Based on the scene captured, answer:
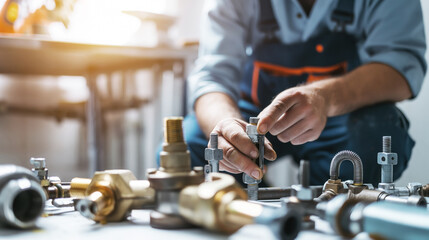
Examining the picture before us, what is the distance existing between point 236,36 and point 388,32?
1.16 feet

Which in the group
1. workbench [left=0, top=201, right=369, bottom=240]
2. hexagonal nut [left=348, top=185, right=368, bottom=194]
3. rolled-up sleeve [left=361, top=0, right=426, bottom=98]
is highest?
→ rolled-up sleeve [left=361, top=0, right=426, bottom=98]

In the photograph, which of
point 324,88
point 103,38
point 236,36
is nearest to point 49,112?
point 103,38

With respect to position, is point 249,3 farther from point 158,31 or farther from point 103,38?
point 103,38

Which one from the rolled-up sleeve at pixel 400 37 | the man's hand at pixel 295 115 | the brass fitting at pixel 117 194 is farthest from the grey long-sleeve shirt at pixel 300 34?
the brass fitting at pixel 117 194

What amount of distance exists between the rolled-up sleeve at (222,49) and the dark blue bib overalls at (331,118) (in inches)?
2.2

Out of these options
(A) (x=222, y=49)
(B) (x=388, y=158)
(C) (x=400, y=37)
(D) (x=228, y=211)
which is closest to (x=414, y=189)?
(B) (x=388, y=158)

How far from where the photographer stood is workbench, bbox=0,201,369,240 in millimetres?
364

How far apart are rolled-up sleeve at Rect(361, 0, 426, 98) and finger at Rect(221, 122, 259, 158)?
44 centimetres

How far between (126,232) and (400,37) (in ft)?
2.43

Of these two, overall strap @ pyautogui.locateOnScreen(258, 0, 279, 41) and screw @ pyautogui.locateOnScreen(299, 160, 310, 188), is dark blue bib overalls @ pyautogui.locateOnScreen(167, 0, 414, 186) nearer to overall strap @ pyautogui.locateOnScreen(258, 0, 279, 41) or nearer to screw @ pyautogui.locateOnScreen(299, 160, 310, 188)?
overall strap @ pyautogui.locateOnScreen(258, 0, 279, 41)

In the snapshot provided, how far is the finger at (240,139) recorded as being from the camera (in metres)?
0.54

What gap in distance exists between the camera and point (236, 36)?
1052 mm

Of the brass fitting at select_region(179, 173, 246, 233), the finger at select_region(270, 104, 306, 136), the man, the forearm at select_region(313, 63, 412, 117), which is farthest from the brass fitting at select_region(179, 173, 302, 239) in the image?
the forearm at select_region(313, 63, 412, 117)

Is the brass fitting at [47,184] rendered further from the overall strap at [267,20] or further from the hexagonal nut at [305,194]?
the overall strap at [267,20]
